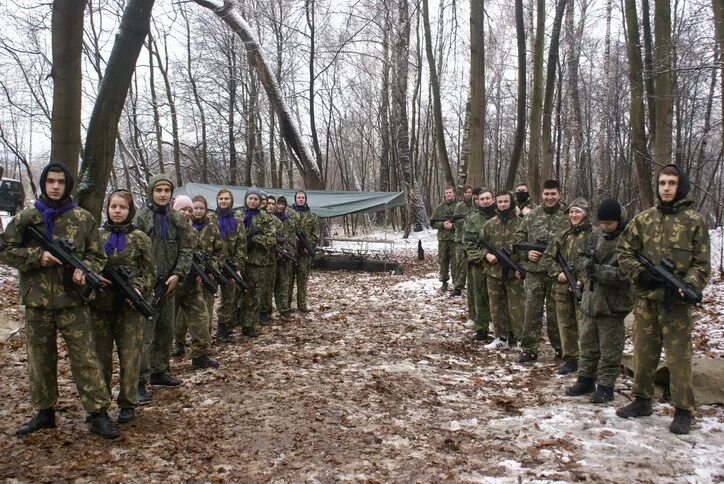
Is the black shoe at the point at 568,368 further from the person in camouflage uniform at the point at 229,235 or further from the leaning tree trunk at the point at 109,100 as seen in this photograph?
the leaning tree trunk at the point at 109,100

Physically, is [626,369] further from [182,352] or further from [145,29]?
[145,29]

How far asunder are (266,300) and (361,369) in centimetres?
287

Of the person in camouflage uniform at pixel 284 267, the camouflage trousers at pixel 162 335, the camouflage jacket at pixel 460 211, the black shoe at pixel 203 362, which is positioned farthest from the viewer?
the camouflage jacket at pixel 460 211

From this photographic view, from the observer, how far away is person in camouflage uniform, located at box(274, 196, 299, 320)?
8.44 meters

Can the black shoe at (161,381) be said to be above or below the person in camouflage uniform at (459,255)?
below

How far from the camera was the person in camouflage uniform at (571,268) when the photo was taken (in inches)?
211

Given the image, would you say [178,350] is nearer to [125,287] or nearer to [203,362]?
[203,362]

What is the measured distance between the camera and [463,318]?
8570 millimetres

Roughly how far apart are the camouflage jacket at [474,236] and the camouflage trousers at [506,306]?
399 mm

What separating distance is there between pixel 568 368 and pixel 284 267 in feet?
14.9

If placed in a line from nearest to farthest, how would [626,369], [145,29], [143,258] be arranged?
[143,258]
[626,369]
[145,29]

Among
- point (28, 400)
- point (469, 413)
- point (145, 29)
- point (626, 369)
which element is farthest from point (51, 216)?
point (626, 369)

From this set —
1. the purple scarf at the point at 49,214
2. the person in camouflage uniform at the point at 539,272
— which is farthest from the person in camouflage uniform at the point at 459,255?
the purple scarf at the point at 49,214

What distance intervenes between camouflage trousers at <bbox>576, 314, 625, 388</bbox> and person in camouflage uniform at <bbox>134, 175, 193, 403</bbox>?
3834 mm
